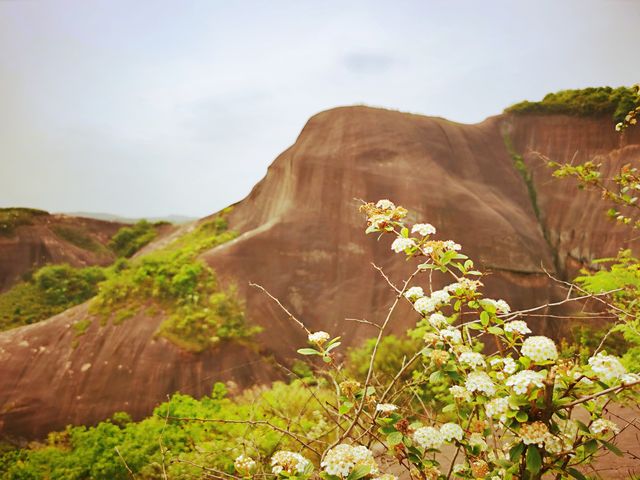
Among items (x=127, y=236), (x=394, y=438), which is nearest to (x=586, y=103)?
(x=394, y=438)

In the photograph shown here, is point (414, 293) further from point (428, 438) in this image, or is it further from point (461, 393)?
point (428, 438)

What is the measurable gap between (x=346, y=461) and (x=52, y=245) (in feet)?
99.6

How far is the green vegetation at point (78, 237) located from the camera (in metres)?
27.5

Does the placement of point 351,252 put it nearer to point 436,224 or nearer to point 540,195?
point 436,224

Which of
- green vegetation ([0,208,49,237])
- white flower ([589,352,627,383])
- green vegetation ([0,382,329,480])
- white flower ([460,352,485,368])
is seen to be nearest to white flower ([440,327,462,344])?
white flower ([460,352,485,368])

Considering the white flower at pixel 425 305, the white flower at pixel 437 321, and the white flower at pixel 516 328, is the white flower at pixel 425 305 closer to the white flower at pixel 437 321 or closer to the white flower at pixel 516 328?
the white flower at pixel 437 321

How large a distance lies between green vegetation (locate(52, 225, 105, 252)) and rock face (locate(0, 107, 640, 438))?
16998 mm

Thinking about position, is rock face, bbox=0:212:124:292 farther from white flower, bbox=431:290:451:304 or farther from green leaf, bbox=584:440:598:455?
green leaf, bbox=584:440:598:455

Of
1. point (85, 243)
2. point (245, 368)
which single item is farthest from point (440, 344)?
point (85, 243)

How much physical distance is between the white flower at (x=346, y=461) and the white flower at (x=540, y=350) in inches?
39.6

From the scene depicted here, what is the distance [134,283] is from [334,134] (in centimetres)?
938

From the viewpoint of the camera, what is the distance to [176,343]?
34.8ft

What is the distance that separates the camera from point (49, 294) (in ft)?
64.0

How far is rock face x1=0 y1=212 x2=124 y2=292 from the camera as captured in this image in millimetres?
23688
